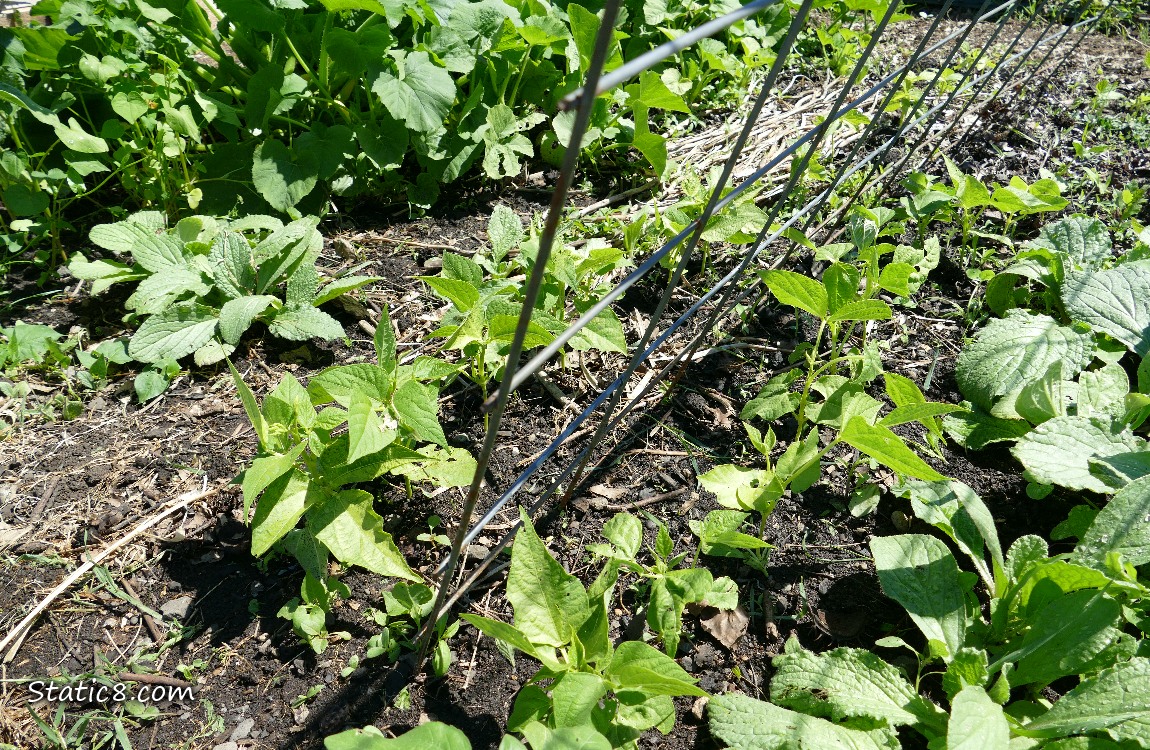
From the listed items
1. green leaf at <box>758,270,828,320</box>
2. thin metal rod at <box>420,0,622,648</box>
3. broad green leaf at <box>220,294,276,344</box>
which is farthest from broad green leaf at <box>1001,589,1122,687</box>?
broad green leaf at <box>220,294,276,344</box>

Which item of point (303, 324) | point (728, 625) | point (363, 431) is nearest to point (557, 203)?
point (363, 431)

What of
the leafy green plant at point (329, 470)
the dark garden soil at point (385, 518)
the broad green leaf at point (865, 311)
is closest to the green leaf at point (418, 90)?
the dark garden soil at point (385, 518)

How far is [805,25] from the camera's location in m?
3.97

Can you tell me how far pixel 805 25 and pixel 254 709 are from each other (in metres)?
A: 4.05

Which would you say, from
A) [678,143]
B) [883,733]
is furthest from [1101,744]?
[678,143]

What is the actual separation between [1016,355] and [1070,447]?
0.38 meters

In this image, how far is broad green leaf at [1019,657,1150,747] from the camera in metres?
1.34

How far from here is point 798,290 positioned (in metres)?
1.97

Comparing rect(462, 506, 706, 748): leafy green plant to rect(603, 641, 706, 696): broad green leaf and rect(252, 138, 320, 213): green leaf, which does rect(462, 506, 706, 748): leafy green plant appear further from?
rect(252, 138, 320, 213): green leaf

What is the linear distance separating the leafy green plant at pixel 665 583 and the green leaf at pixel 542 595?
0.13 metres

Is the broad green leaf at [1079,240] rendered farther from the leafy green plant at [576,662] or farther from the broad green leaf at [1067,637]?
the leafy green plant at [576,662]

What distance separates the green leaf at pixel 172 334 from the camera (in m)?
2.07

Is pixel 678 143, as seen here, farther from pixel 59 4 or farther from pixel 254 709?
pixel 254 709

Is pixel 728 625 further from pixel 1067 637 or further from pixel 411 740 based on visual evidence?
pixel 411 740
